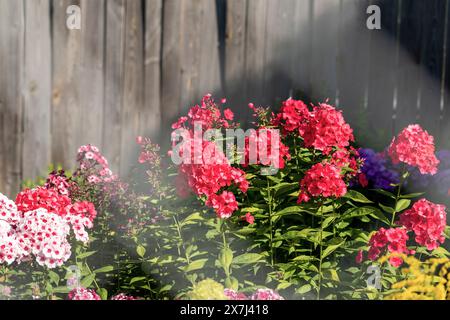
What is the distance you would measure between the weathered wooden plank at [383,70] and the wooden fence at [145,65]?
0.09 m

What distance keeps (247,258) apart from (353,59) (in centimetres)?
291

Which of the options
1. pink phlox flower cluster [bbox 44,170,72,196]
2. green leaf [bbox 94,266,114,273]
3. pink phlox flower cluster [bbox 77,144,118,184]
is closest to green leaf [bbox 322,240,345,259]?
green leaf [bbox 94,266,114,273]

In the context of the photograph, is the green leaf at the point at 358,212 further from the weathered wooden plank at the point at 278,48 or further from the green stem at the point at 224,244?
the weathered wooden plank at the point at 278,48

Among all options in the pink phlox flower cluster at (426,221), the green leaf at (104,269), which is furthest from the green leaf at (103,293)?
the pink phlox flower cluster at (426,221)

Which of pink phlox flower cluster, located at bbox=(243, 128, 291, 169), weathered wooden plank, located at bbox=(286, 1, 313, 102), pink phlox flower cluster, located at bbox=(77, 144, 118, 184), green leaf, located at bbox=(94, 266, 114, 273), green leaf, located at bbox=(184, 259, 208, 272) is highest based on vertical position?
weathered wooden plank, located at bbox=(286, 1, 313, 102)

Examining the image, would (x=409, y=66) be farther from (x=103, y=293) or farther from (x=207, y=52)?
(x=103, y=293)

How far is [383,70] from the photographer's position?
6.20 metres

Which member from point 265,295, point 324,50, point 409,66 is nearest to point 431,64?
point 409,66

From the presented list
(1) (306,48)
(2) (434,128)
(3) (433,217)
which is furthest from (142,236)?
(2) (434,128)

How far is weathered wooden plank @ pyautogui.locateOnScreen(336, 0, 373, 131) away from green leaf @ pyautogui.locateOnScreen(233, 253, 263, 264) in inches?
103

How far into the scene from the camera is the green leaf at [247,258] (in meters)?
3.58

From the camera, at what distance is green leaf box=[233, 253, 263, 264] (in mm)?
3584

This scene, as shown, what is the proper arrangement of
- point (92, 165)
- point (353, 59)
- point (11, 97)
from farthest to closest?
A: point (353, 59) < point (11, 97) < point (92, 165)

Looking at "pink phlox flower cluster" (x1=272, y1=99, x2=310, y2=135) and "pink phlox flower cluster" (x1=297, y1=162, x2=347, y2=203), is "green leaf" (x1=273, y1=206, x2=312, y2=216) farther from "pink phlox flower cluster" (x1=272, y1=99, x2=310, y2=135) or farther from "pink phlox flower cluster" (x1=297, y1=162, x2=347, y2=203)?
"pink phlox flower cluster" (x1=272, y1=99, x2=310, y2=135)
